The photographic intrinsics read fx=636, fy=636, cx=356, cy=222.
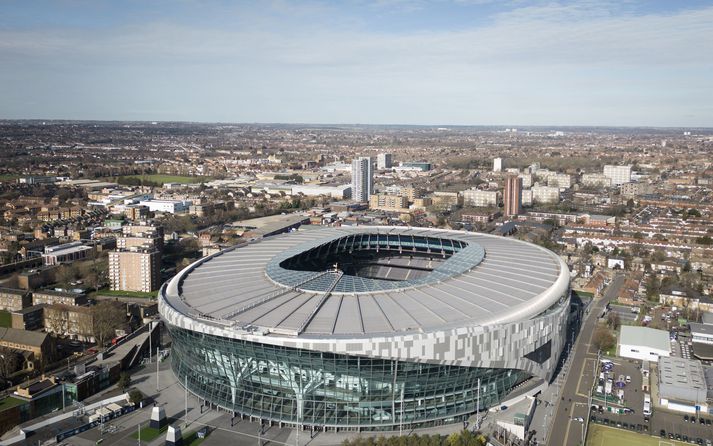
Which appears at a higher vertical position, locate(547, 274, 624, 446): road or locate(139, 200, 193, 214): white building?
locate(139, 200, 193, 214): white building

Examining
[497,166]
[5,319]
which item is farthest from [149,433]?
[497,166]

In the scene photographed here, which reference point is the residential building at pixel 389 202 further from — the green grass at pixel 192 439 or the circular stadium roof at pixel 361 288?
the green grass at pixel 192 439

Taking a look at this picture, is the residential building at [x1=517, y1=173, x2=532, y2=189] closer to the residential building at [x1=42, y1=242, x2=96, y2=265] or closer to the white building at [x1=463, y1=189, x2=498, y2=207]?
the white building at [x1=463, y1=189, x2=498, y2=207]

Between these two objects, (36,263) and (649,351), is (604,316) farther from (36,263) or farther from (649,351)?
(36,263)

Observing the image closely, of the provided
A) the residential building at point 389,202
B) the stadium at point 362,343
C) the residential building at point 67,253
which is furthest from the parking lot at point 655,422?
the residential building at point 389,202

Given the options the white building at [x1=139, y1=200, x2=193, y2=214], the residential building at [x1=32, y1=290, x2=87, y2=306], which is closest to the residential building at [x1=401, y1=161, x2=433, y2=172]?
the white building at [x1=139, y1=200, x2=193, y2=214]

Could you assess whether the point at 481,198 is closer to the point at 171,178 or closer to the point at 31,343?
the point at 171,178

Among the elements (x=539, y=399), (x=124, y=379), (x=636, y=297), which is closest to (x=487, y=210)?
(x=636, y=297)
